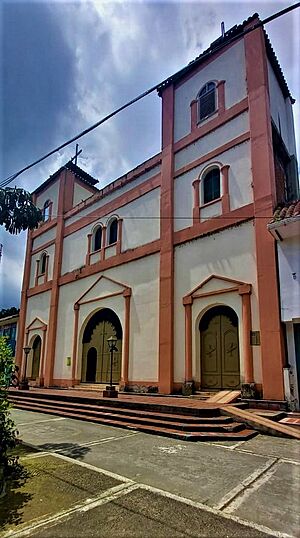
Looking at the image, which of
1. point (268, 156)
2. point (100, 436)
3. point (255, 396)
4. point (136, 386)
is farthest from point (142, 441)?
point (268, 156)

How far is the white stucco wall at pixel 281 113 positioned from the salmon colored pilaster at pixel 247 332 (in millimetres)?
6115

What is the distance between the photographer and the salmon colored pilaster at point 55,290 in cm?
1736

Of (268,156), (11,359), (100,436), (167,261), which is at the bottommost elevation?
(100,436)

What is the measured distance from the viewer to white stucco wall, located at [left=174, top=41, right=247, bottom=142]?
39.2 feet

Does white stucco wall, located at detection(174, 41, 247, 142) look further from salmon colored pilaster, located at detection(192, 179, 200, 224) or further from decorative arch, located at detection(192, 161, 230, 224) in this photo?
salmon colored pilaster, located at detection(192, 179, 200, 224)

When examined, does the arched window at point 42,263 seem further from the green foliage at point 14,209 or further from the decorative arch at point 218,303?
the green foliage at point 14,209

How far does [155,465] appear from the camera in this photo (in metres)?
4.68

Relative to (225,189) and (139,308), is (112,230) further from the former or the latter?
(225,189)

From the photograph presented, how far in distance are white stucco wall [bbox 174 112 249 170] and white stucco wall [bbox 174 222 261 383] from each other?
3178 mm

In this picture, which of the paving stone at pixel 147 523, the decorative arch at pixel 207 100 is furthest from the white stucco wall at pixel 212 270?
the paving stone at pixel 147 523

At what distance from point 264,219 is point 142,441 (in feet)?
21.4

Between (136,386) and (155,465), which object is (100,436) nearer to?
(155,465)

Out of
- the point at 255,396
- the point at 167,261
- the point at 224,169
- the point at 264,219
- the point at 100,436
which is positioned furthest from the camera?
the point at 167,261

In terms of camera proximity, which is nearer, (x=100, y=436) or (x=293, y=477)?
(x=293, y=477)
